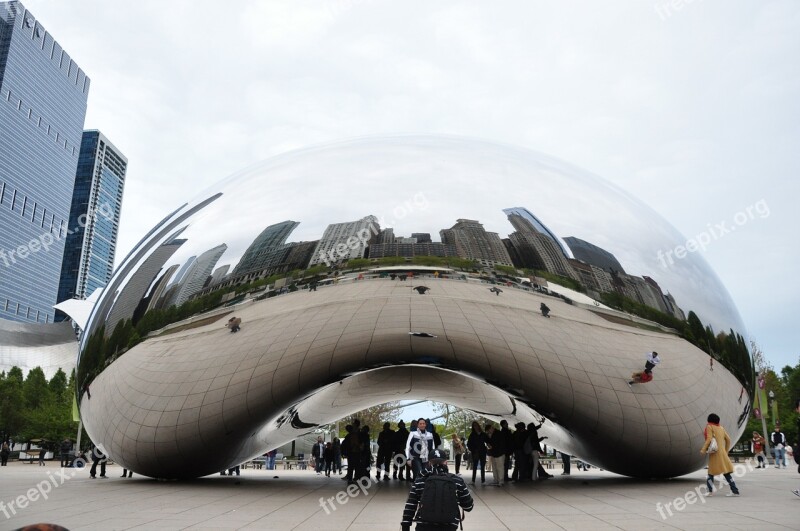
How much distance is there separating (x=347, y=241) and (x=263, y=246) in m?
1.28

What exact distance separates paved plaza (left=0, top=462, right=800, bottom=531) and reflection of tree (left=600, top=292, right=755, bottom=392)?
2085 millimetres

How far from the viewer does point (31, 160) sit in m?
125

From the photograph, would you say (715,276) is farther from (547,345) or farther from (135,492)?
(135,492)

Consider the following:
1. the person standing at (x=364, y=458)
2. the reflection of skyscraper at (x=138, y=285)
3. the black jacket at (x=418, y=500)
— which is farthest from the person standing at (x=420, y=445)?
the black jacket at (x=418, y=500)

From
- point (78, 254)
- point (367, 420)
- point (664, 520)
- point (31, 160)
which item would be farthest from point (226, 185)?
point (78, 254)

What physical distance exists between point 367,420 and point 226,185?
129 feet

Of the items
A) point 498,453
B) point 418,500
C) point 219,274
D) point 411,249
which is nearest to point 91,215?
point 498,453

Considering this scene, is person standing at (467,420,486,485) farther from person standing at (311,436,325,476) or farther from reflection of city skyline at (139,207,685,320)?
person standing at (311,436,325,476)

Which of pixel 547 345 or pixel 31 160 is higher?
pixel 31 160

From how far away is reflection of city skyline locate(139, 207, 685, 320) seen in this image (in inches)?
323

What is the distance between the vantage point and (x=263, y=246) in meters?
8.47

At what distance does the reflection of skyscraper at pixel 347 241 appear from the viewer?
8211 mm

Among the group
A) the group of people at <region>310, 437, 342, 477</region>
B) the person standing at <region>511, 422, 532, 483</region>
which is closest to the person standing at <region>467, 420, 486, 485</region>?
the person standing at <region>511, 422, 532, 483</region>

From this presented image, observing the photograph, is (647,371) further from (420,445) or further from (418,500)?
(418,500)
